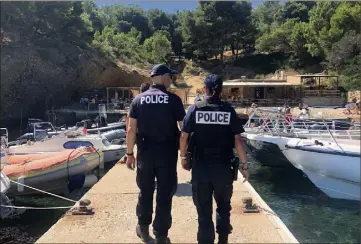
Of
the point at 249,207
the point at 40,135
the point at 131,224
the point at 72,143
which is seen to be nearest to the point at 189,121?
the point at 131,224

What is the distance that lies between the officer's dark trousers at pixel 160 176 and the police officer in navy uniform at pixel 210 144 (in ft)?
0.86

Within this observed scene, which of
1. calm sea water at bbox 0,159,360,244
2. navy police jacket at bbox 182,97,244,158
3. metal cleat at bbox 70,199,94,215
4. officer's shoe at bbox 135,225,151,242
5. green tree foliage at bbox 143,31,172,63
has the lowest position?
calm sea water at bbox 0,159,360,244

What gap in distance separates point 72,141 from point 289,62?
124ft

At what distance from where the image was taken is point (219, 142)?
418 cm

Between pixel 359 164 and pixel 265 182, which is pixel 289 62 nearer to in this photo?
pixel 265 182

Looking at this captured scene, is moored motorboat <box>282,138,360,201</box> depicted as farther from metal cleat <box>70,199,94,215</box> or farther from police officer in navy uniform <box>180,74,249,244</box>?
metal cleat <box>70,199,94,215</box>

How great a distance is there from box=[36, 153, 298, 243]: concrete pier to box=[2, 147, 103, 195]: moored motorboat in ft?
15.3

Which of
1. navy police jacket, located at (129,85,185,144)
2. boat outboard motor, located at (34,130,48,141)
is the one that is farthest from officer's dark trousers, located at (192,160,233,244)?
boat outboard motor, located at (34,130,48,141)

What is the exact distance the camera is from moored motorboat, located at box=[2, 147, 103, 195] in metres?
11.8

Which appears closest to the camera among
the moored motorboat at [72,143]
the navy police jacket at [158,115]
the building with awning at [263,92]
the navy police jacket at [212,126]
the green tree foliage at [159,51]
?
the navy police jacket at [212,126]

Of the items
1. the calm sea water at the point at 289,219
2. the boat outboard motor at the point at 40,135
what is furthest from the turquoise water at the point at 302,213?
the boat outboard motor at the point at 40,135

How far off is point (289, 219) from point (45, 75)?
87.9 ft

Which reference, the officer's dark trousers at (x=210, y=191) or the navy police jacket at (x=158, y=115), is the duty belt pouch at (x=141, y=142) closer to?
the navy police jacket at (x=158, y=115)

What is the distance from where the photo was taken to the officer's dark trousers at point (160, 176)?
14.9 ft
